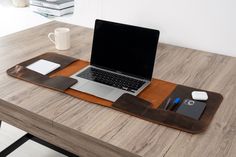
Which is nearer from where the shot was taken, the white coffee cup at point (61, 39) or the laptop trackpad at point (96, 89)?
the laptop trackpad at point (96, 89)

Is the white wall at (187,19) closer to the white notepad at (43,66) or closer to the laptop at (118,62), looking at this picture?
the laptop at (118,62)

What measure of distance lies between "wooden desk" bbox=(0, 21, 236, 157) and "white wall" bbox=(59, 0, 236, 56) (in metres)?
0.11

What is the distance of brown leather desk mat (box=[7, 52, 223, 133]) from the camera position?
3.06 feet

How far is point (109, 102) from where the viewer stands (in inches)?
41.0

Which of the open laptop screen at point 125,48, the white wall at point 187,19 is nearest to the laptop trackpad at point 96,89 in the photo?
the open laptop screen at point 125,48

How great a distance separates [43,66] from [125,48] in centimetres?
38

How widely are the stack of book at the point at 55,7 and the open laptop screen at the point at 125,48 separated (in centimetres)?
78

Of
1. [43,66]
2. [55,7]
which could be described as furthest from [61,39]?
[55,7]

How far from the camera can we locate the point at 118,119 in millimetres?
959

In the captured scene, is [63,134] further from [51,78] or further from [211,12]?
[211,12]

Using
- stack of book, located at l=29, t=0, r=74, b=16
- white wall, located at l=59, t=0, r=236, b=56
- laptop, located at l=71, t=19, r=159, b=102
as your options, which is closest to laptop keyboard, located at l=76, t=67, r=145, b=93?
laptop, located at l=71, t=19, r=159, b=102

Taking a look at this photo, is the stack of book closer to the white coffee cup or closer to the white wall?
the white wall

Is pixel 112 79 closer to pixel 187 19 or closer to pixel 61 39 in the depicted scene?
pixel 61 39

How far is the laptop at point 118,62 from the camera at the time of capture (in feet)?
3.68
